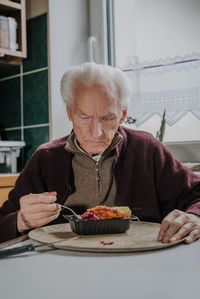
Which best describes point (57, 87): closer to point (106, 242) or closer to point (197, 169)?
point (197, 169)

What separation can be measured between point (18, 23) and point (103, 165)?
1395mm

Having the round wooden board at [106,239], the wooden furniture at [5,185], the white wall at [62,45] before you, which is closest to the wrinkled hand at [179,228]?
the round wooden board at [106,239]

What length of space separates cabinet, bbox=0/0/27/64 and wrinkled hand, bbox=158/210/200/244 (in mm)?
1735

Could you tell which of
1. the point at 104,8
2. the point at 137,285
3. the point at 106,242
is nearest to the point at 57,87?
the point at 104,8

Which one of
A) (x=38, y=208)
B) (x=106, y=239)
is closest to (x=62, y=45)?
(x=38, y=208)

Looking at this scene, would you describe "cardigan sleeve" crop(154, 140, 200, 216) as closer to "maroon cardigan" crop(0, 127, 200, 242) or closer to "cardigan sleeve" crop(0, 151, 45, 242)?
"maroon cardigan" crop(0, 127, 200, 242)

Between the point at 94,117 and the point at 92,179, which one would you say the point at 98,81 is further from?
the point at 92,179

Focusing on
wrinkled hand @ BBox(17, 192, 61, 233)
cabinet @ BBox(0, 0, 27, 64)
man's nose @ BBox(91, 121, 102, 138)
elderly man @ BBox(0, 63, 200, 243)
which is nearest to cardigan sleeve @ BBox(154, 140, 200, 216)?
elderly man @ BBox(0, 63, 200, 243)

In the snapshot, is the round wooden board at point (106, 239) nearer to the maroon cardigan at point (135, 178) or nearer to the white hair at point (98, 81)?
the maroon cardigan at point (135, 178)

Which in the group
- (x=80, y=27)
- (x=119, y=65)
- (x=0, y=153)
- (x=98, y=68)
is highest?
(x=80, y=27)

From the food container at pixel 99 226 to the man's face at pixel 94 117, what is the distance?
18.3 inches

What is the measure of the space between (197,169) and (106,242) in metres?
1.25

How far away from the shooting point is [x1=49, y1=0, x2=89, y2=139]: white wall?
2412 mm

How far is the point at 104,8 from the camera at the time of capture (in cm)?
259
